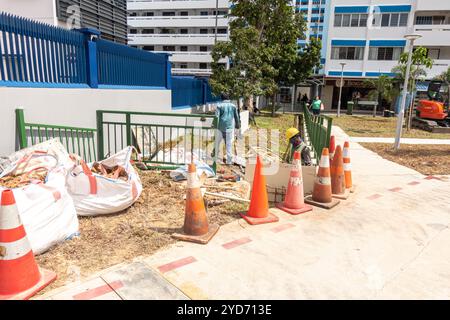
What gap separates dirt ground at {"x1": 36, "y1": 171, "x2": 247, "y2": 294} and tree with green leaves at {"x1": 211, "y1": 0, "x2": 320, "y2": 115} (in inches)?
394

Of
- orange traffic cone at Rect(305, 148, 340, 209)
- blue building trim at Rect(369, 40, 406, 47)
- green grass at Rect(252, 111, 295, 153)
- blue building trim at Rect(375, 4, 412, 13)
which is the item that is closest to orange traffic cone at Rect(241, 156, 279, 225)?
orange traffic cone at Rect(305, 148, 340, 209)

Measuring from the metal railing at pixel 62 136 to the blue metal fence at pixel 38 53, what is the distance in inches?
28.6

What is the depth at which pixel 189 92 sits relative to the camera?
13.2m

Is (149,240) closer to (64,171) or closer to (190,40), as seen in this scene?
(64,171)

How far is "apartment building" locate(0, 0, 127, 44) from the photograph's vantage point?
32.7 ft

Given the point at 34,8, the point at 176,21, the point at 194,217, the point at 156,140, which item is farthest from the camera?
the point at 176,21

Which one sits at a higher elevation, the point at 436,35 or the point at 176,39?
the point at 176,39

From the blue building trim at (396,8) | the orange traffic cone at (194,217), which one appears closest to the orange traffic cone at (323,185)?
the orange traffic cone at (194,217)

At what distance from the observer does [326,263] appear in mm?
3305

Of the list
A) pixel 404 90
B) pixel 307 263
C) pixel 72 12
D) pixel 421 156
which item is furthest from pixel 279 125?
pixel 307 263

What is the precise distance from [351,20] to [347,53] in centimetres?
300

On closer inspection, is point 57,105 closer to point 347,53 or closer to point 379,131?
point 379,131

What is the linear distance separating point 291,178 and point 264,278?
6.61 ft

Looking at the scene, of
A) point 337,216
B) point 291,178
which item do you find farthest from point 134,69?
point 337,216
